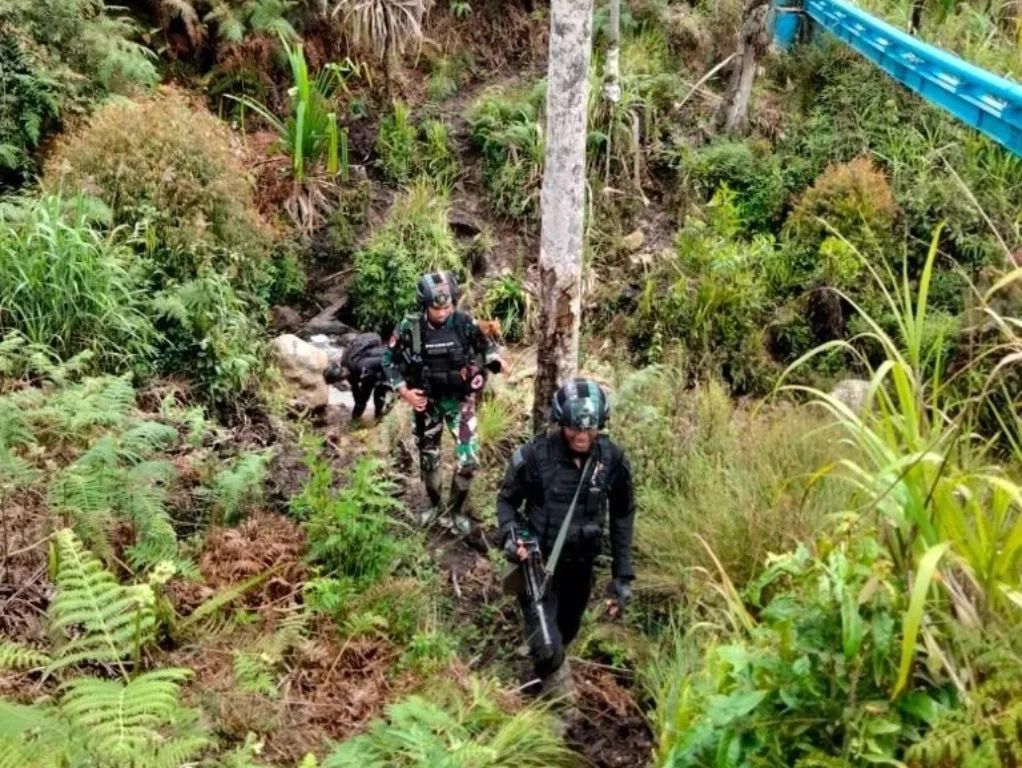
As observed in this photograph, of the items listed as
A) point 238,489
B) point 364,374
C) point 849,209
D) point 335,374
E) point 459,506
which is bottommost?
point 459,506

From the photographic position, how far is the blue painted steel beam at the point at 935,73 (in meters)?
6.46

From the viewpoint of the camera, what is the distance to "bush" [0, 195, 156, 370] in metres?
5.75

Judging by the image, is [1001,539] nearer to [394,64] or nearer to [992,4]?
[394,64]

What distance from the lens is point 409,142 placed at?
953 centimetres

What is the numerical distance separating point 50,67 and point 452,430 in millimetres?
4640

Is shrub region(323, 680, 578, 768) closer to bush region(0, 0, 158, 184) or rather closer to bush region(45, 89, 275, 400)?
bush region(45, 89, 275, 400)

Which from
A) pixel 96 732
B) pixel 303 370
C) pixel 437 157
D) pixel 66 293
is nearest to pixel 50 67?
pixel 66 293

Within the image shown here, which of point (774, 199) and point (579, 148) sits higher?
point (579, 148)

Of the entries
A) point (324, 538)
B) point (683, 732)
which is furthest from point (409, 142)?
point (683, 732)

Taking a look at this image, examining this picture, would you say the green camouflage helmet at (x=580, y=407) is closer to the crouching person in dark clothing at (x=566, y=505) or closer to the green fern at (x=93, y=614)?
the crouching person in dark clothing at (x=566, y=505)

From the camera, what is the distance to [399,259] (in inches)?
323

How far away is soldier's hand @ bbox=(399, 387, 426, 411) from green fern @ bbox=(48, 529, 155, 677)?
2170 millimetres

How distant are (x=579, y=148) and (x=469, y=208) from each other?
4.15m

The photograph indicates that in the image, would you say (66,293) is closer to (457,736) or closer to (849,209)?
(457,736)
